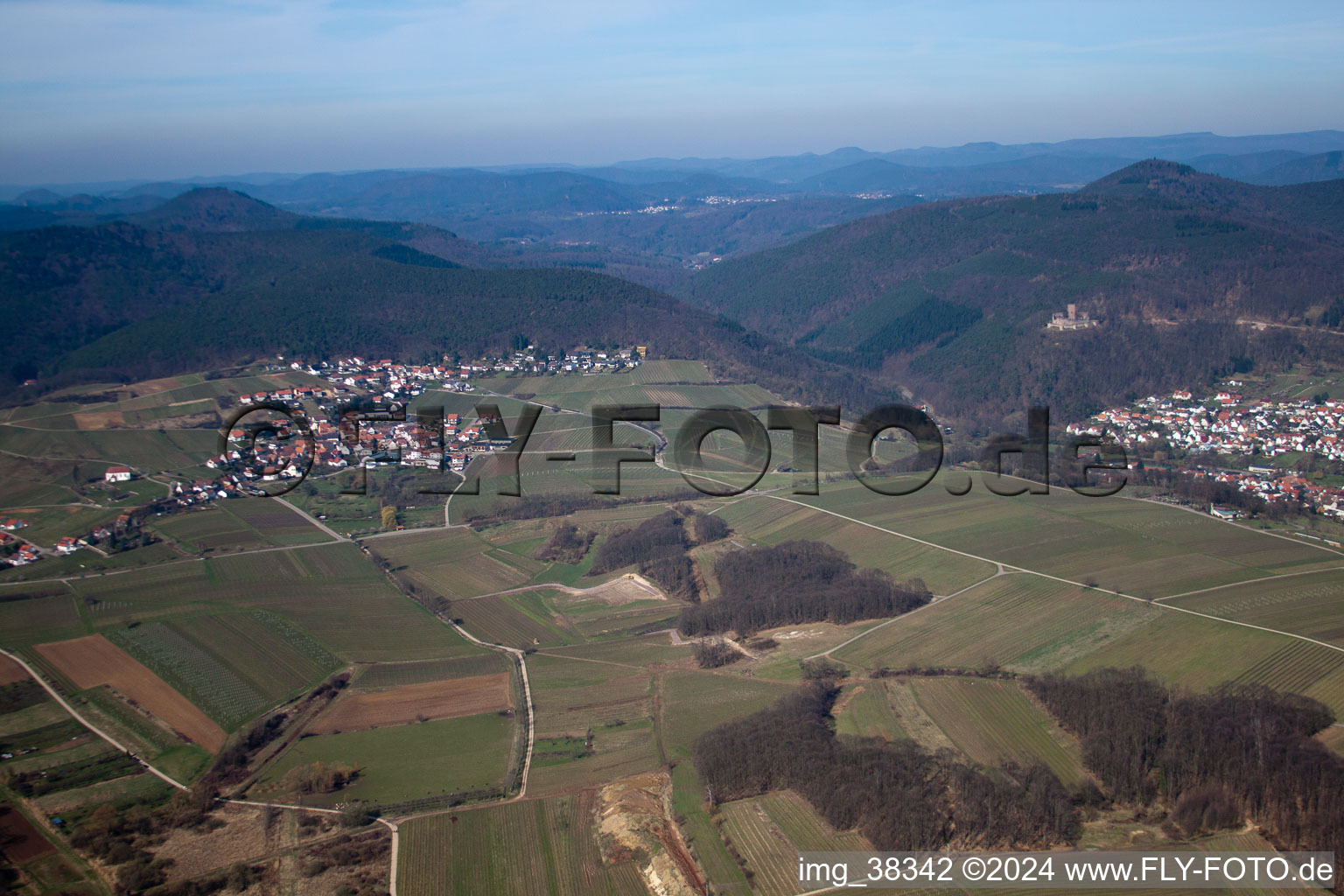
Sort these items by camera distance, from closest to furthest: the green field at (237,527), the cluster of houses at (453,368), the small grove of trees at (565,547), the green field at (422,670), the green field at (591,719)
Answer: the green field at (591,719) → the green field at (422,670) → the green field at (237,527) → the small grove of trees at (565,547) → the cluster of houses at (453,368)

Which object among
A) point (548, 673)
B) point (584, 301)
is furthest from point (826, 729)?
point (584, 301)

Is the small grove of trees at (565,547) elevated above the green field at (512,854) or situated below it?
above

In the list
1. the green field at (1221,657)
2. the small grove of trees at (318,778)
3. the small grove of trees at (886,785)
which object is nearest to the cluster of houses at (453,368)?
the small grove of trees at (318,778)

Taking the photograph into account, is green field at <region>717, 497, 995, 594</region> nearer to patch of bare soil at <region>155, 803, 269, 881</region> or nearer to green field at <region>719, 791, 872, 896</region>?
green field at <region>719, 791, 872, 896</region>

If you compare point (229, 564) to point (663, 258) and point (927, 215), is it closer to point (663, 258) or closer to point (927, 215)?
point (927, 215)

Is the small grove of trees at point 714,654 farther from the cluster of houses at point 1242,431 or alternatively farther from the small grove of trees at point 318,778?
the cluster of houses at point 1242,431
